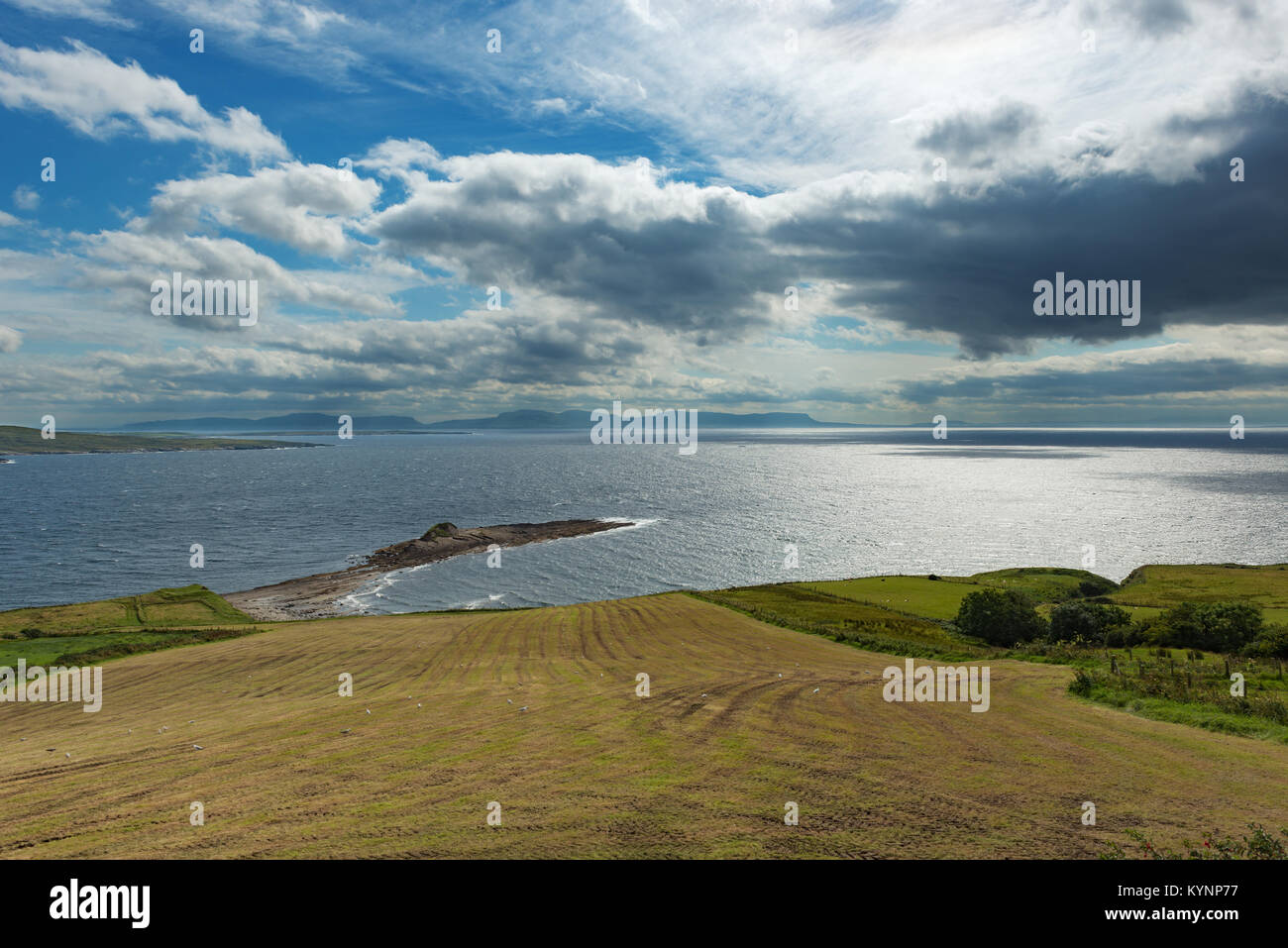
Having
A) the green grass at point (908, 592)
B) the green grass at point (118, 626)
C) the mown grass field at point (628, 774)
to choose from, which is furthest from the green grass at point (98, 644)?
the green grass at point (908, 592)

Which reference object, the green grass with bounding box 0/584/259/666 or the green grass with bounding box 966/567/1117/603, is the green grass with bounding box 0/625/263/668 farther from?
the green grass with bounding box 966/567/1117/603

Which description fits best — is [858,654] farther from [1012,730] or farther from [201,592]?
[201,592]

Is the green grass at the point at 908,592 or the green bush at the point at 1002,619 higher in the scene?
the green bush at the point at 1002,619

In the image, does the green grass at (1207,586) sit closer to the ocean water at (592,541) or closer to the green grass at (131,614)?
the ocean water at (592,541)

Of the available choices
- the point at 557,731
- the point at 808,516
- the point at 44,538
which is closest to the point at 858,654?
the point at 557,731

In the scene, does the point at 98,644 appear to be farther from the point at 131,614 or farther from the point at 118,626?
the point at 131,614
